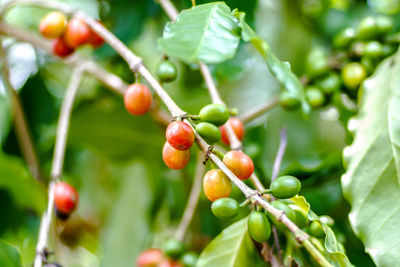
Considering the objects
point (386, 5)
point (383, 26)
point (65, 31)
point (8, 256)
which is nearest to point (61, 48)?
point (65, 31)

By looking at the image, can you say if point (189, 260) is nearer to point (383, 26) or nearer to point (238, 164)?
point (238, 164)

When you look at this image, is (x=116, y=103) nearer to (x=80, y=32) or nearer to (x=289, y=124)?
(x=80, y=32)

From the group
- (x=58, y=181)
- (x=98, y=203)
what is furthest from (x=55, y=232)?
(x=98, y=203)

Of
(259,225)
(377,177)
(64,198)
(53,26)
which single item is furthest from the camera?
(53,26)

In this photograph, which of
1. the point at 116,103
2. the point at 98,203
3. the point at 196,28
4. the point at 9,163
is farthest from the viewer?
the point at 98,203

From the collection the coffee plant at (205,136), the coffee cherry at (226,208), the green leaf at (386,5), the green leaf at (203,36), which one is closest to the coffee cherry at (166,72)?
the coffee plant at (205,136)

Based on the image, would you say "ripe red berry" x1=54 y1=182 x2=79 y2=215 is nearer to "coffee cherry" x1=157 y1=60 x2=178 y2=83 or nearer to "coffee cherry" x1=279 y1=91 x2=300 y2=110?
"coffee cherry" x1=157 y1=60 x2=178 y2=83

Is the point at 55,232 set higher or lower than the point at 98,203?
higher
